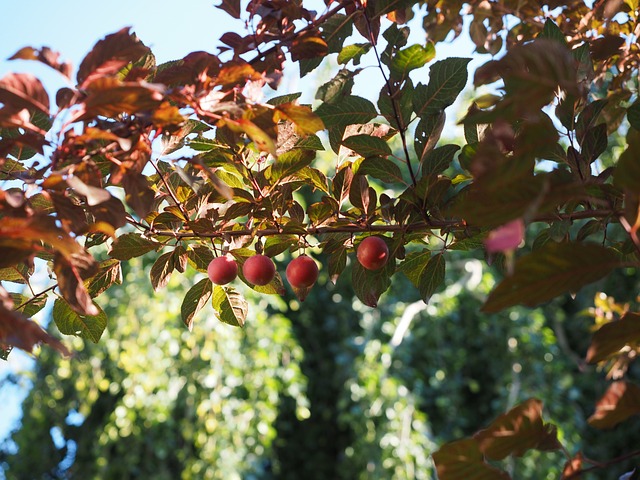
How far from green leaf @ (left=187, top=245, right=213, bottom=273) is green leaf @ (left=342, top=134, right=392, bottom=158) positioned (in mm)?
173

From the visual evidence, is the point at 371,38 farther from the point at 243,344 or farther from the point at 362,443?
the point at 362,443

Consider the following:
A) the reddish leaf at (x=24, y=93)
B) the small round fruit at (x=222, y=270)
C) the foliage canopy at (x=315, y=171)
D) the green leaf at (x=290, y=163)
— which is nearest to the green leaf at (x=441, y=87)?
the foliage canopy at (x=315, y=171)

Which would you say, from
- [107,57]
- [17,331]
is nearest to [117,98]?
[107,57]

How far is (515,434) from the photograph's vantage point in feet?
1.29

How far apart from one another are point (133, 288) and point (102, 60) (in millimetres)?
3310

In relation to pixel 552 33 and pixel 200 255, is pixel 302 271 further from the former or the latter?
pixel 552 33

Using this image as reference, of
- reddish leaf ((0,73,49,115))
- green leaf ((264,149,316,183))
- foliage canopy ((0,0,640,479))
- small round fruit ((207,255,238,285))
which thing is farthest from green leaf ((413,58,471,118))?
reddish leaf ((0,73,49,115))

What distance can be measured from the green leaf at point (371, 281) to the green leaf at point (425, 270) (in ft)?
0.11

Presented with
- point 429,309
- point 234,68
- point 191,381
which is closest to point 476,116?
point 234,68

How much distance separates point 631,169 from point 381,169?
34cm

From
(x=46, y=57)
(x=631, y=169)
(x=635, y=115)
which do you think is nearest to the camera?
(x=631, y=169)

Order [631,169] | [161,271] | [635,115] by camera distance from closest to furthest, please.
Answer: [631,169] < [635,115] < [161,271]

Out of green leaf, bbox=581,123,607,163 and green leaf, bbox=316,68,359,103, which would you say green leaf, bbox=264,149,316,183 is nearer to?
green leaf, bbox=316,68,359,103

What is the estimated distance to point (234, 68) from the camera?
19.3 inches
